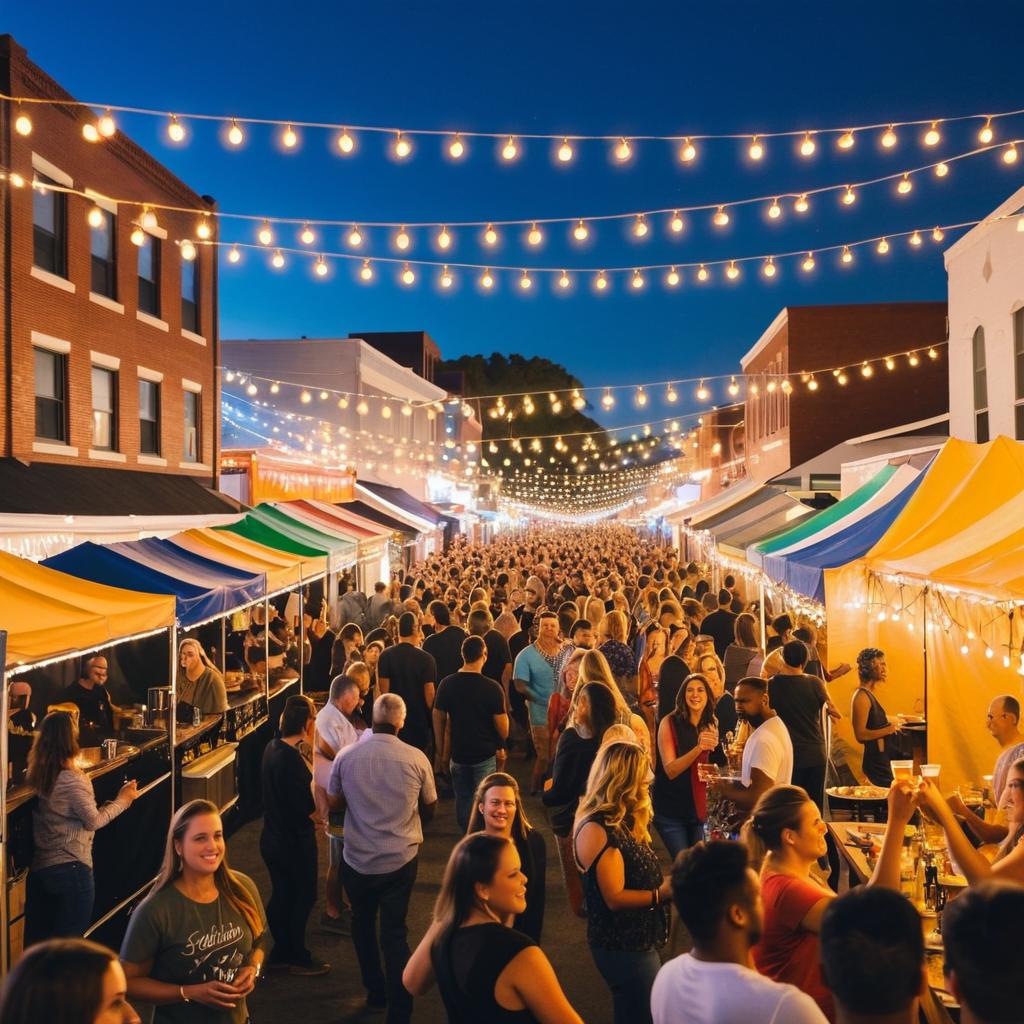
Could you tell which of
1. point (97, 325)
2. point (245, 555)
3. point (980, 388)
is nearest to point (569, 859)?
point (245, 555)

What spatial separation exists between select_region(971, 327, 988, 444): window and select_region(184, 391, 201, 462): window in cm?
1449

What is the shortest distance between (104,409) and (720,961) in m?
16.7

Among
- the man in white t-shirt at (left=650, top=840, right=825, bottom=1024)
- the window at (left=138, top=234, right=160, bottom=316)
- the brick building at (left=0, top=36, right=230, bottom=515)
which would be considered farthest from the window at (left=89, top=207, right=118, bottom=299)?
the man in white t-shirt at (left=650, top=840, right=825, bottom=1024)

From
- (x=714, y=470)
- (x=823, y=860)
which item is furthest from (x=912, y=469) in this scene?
(x=714, y=470)

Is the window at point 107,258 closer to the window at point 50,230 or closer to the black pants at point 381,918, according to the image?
the window at point 50,230

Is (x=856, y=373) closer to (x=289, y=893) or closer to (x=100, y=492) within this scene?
(x=100, y=492)

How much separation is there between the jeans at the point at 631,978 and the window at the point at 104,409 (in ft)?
48.6

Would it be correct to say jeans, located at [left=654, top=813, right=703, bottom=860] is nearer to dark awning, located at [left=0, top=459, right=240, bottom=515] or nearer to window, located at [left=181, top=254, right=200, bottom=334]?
dark awning, located at [left=0, top=459, right=240, bottom=515]

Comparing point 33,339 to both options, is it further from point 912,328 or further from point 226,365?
point 912,328

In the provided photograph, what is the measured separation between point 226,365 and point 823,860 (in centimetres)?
3317

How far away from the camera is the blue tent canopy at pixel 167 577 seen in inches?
346

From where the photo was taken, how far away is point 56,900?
612cm

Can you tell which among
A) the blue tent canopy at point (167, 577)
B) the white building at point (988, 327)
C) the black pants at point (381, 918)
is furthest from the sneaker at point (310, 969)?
the white building at point (988, 327)

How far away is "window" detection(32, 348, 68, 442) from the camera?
15664 millimetres
